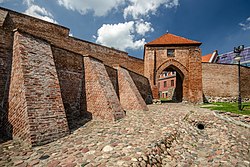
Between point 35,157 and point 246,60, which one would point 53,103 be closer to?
point 35,157

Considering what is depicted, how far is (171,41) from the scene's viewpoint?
17281 mm

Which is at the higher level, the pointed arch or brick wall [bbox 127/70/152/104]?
the pointed arch

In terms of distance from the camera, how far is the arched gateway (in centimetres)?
1610

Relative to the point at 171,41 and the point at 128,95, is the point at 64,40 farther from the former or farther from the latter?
the point at 171,41

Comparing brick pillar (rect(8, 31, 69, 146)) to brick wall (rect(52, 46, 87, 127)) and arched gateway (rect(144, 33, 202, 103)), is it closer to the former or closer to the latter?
brick wall (rect(52, 46, 87, 127))

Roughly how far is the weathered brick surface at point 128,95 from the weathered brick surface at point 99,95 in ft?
7.01

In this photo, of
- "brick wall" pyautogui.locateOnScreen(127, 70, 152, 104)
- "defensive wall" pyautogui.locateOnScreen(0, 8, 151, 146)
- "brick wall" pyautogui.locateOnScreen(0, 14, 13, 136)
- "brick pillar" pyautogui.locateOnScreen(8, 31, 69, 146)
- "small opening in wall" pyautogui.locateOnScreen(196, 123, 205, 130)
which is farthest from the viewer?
"brick wall" pyautogui.locateOnScreen(127, 70, 152, 104)

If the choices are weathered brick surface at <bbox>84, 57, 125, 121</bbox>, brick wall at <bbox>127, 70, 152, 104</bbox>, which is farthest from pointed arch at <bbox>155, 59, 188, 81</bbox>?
weathered brick surface at <bbox>84, 57, 125, 121</bbox>

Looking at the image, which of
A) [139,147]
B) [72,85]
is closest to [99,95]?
[72,85]

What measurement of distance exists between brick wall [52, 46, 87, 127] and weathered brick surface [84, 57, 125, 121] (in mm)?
332

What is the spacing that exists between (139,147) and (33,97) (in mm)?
3570

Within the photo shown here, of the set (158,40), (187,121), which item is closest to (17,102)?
(187,121)

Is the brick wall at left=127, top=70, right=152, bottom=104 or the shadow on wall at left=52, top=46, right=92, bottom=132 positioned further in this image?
the brick wall at left=127, top=70, right=152, bottom=104

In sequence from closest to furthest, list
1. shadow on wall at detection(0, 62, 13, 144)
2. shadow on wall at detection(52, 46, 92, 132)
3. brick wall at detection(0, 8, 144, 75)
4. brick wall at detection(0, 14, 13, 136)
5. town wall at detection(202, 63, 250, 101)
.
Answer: shadow on wall at detection(0, 62, 13, 144) → brick wall at detection(0, 14, 13, 136) → shadow on wall at detection(52, 46, 92, 132) → brick wall at detection(0, 8, 144, 75) → town wall at detection(202, 63, 250, 101)
